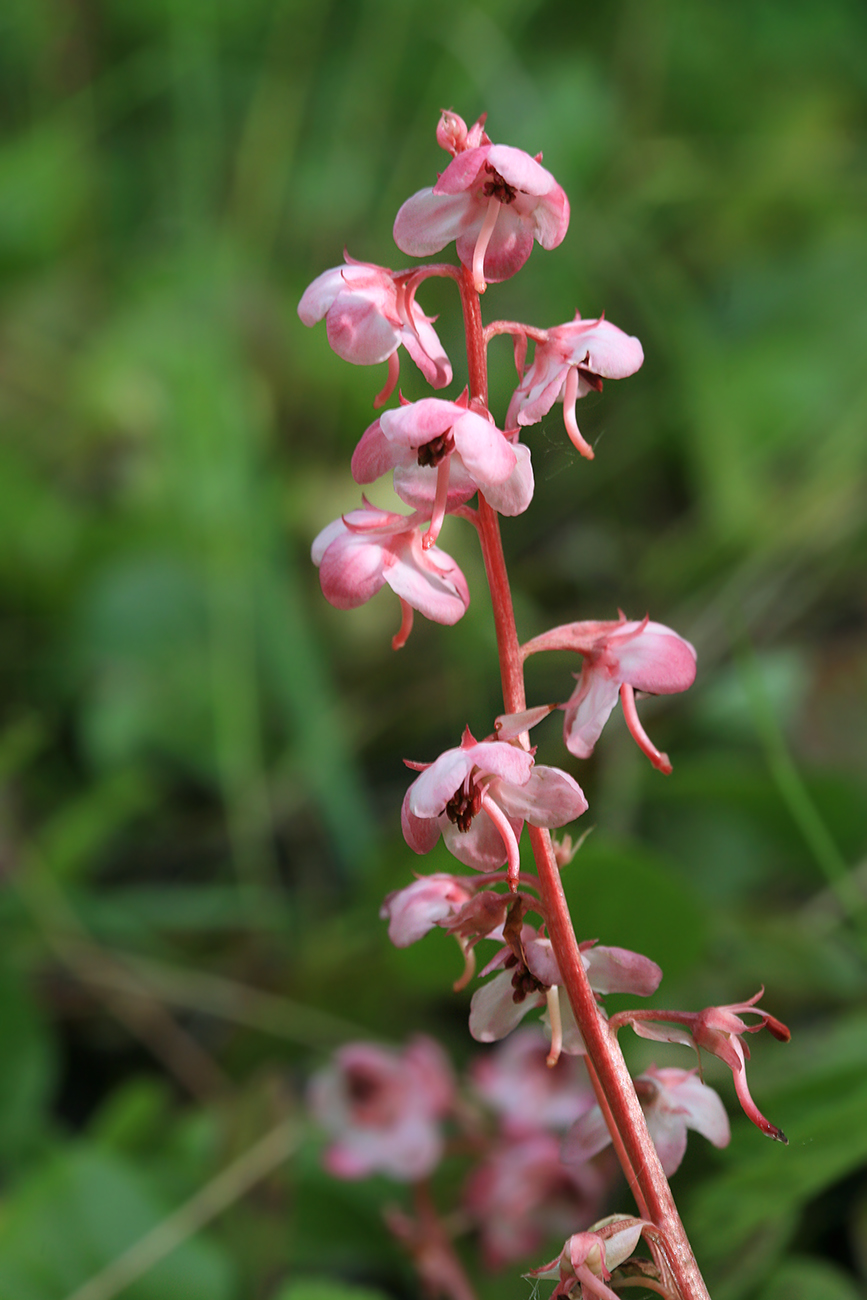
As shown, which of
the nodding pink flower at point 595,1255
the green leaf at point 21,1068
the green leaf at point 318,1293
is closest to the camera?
the nodding pink flower at point 595,1255

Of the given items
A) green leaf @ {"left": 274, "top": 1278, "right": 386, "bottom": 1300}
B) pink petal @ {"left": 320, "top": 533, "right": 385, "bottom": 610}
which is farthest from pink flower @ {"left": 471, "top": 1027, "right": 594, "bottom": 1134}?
pink petal @ {"left": 320, "top": 533, "right": 385, "bottom": 610}

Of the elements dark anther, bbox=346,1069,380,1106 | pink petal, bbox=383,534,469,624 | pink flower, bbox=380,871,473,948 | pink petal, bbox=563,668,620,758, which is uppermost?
pink petal, bbox=383,534,469,624

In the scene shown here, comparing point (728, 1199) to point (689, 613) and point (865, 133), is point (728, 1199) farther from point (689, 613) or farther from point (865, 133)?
point (865, 133)

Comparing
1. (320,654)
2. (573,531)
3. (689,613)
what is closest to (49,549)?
(320,654)

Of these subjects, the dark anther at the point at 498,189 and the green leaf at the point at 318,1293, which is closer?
the dark anther at the point at 498,189

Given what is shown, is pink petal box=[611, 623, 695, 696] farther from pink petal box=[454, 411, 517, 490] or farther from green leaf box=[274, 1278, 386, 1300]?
green leaf box=[274, 1278, 386, 1300]


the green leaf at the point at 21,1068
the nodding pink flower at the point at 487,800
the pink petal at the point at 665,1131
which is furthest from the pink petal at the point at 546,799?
the green leaf at the point at 21,1068

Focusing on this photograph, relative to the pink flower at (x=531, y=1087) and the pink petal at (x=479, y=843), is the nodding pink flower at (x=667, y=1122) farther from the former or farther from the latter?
the pink flower at (x=531, y=1087)
